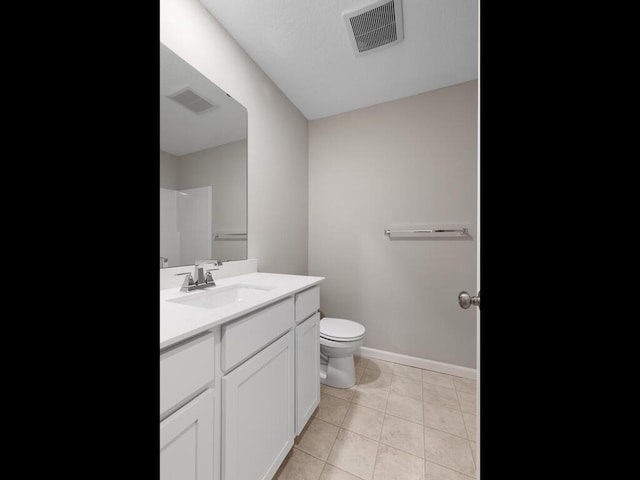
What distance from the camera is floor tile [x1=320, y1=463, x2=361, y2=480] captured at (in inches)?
41.7

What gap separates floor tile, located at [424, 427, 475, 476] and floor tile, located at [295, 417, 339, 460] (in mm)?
478

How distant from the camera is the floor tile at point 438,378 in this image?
177 cm

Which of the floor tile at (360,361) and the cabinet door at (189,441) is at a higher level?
the cabinet door at (189,441)

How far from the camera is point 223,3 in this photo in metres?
1.26

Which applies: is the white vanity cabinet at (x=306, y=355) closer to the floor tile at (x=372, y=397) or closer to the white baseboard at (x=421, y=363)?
the floor tile at (x=372, y=397)

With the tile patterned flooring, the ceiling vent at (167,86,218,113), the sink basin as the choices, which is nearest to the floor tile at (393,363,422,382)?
the tile patterned flooring

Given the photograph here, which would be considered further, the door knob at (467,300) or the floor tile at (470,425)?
the floor tile at (470,425)

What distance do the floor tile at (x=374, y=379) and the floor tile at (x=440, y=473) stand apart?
2.02ft

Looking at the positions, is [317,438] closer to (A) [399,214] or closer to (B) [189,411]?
(B) [189,411]

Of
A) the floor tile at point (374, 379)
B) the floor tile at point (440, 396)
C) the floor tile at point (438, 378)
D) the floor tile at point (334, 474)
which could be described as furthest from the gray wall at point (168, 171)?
the floor tile at point (438, 378)

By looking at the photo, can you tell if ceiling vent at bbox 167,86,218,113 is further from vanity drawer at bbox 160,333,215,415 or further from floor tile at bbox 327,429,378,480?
floor tile at bbox 327,429,378,480

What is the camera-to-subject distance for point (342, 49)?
5.10 ft
